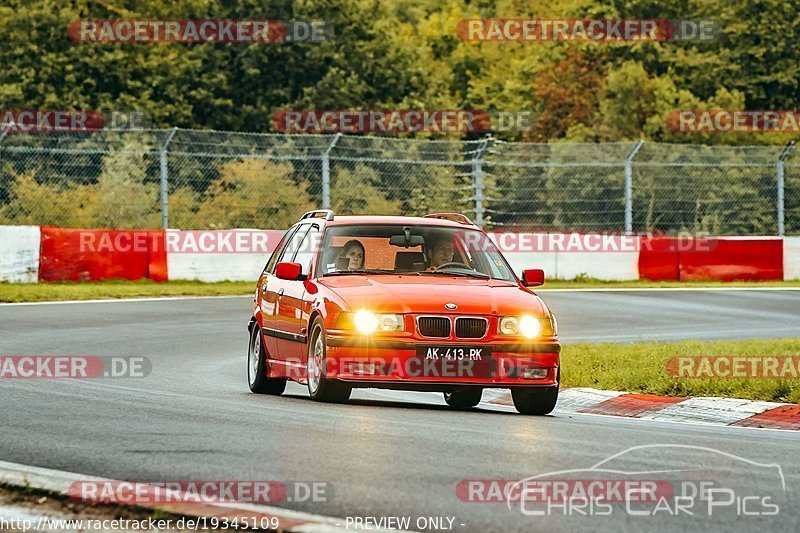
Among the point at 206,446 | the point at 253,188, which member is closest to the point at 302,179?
the point at 253,188

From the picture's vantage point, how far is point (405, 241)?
12.1m

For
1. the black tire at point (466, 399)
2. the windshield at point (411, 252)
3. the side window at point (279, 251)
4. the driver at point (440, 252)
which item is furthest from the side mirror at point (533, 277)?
the side window at point (279, 251)

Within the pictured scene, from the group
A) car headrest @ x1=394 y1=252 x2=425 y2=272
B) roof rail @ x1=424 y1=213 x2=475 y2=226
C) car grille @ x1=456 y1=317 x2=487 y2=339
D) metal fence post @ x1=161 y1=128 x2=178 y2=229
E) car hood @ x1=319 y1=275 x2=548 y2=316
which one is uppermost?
metal fence post @ x1=161 y1=128 x2=178 y2=229

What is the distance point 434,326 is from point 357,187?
67.4 ft

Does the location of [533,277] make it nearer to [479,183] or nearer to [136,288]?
[136,288]

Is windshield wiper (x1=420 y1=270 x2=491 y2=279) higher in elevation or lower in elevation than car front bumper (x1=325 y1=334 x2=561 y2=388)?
higher

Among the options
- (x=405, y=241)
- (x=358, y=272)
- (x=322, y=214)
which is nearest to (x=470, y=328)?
(x=358, y=272)

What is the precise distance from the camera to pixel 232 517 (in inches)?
239

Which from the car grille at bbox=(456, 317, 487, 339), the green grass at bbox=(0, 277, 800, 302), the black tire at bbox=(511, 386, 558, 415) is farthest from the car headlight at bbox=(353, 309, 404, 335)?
the green grass at bbox=(0, 277, 800, 302)

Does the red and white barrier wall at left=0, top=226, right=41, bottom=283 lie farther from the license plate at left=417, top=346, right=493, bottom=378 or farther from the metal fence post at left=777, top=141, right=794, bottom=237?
the license plate at left=417, top=346, right=493, bottom=378

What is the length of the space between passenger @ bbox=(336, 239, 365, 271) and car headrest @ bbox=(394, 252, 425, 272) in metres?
0.28

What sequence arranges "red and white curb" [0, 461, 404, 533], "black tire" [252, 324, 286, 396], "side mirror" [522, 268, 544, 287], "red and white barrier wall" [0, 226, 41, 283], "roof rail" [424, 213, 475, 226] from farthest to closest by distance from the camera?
1. "red and white barrier wall" [0, 226, 41, 283]
2. "roof rail" [424, 213, 475, 226]
3. "black tire" [252, 324, 286, 396]
4. "side mirror" [522, 268, 544, 287]
5. "red and white curb" [0, 461, 404, 533]

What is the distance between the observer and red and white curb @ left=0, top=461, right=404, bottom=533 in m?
5.98

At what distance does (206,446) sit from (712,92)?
56.5 m
